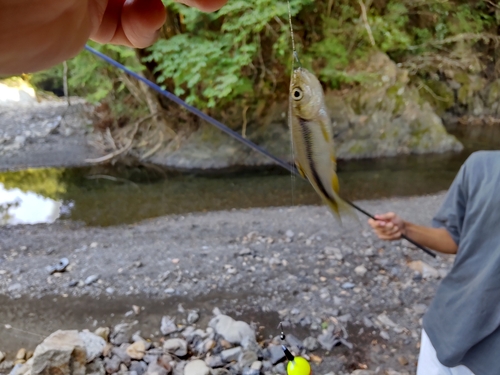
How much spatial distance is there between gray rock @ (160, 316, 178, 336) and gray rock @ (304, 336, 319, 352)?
1120 mm

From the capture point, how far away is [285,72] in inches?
313

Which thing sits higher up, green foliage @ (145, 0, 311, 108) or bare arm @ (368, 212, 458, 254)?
green foliage @ (145, 0, 311, 108)

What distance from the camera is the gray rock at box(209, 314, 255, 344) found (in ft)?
10.0

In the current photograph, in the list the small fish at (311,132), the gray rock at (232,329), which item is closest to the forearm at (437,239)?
the small fish at (311,132)

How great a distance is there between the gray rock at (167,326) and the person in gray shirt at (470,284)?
209cm

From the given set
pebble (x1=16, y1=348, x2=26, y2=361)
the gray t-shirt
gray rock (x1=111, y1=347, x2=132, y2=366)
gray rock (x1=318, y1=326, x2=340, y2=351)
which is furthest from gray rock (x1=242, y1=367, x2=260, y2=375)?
pebble (x1=16, y1=348, x2=26, y2=361)

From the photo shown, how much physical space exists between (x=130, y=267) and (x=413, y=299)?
299 centimetres

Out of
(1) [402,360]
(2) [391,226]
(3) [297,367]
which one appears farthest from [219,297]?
(2) [391,226]

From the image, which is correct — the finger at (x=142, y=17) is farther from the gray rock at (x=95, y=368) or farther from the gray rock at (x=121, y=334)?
the gray rock at (x=121, y=334)

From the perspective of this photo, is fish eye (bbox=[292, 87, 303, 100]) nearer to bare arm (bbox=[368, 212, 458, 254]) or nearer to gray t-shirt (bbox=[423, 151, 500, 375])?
gray t-shirt (bbox=[423, 151, 500, 375])

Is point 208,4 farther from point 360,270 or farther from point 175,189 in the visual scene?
point 175,189

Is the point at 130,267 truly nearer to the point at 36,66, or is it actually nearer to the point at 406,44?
the point at 36,66

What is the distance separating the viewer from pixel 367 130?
869cm

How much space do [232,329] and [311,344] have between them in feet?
2.13
